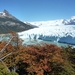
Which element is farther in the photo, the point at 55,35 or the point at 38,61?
the point at 55,35

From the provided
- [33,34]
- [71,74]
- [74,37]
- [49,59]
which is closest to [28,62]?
[49,59]

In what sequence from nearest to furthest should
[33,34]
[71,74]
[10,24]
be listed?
[71,74]
[33,34]
[10,24]

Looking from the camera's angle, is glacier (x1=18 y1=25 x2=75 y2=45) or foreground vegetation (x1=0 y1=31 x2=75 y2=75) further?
glacier (x1=18 y1=25 x2=75 y2=45)

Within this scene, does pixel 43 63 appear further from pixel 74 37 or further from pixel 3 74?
pixel 74 37

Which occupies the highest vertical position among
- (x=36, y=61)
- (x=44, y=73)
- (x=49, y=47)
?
(x=49, y=47)

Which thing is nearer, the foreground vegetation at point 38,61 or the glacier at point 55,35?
the foreground vegetation at point 38,61

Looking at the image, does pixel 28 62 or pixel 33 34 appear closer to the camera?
pixel 28 62

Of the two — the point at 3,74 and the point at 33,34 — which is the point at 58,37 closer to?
the point at 33,34

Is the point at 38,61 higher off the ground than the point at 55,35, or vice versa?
the point at 55,35

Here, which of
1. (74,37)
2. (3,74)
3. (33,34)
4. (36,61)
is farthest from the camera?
(33,34)

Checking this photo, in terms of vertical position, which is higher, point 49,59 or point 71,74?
point 49,59
